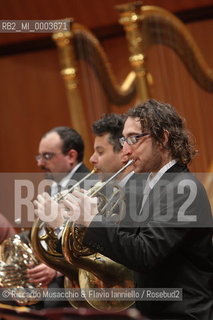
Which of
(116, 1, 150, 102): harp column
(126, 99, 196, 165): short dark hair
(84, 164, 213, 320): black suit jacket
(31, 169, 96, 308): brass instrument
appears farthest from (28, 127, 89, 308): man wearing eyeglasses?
(84, 164, 213, 320): black suit jacket

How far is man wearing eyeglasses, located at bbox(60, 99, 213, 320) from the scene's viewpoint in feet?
9.15

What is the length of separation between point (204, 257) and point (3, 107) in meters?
4.50

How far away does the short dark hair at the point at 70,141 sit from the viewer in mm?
4668

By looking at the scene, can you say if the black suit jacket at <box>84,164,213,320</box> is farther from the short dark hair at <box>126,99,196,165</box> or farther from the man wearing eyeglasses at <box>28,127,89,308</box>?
the man wearing eyeglasses at <box>28,127,89,308</box>

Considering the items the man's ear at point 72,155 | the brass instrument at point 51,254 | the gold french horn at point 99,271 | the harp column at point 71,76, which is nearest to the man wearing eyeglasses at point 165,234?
the gold french horn at point 99,271

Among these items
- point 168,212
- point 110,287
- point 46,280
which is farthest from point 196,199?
point 46,280

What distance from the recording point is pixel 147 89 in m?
4.86

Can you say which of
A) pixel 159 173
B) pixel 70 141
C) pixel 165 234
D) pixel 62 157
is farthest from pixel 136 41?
pixel 165 234

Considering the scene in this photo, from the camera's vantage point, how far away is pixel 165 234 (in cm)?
278

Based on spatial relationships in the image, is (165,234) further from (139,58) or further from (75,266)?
(139,58)

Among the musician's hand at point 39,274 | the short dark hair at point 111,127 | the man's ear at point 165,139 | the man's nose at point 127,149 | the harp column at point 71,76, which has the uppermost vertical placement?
the harp column at point 71,76

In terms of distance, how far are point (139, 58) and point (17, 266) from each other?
5.54ft

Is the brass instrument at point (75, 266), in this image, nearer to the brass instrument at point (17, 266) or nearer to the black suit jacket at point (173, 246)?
the black suit jacket at point (173, 246)

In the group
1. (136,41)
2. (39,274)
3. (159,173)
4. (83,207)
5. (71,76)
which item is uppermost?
(136,41)
